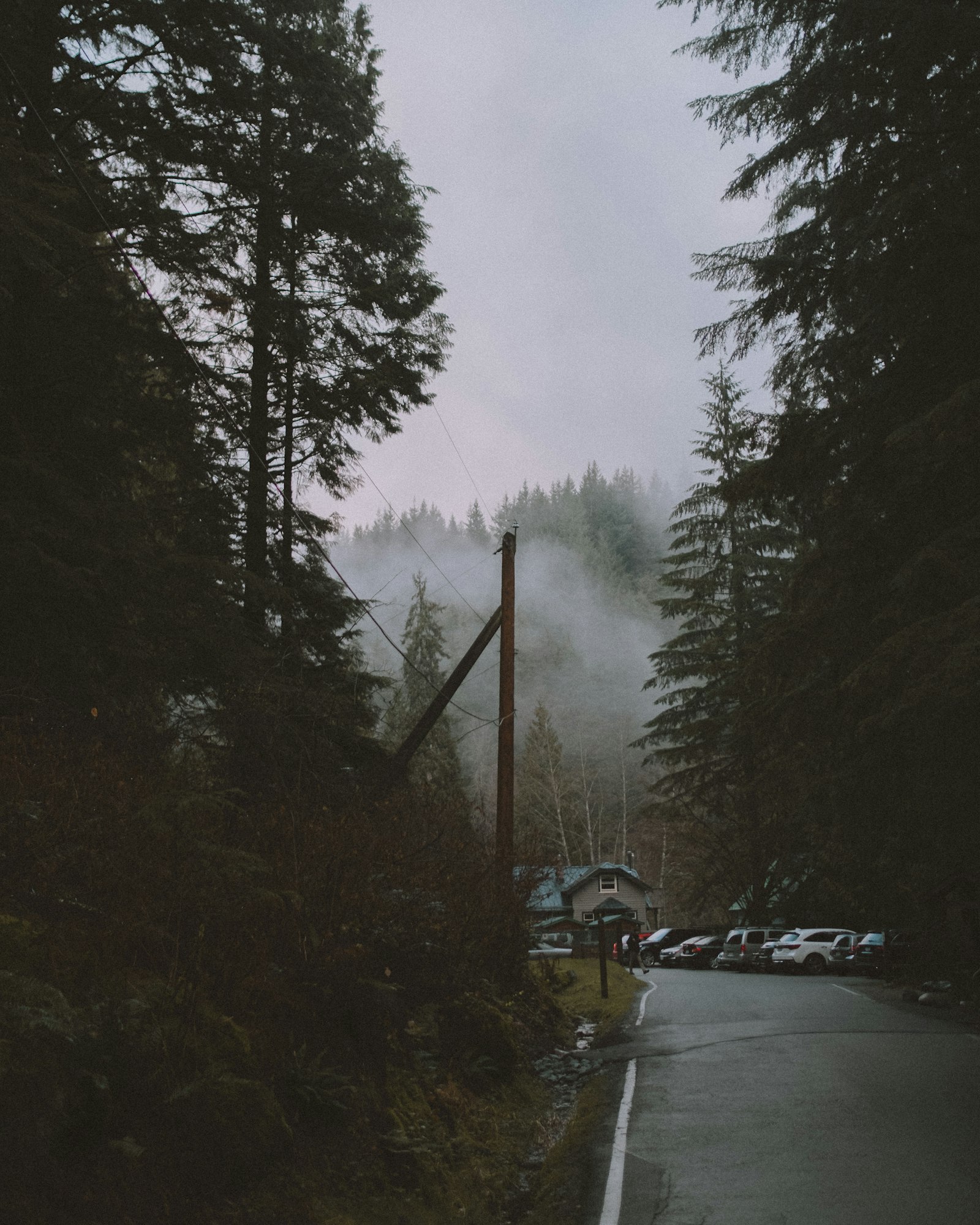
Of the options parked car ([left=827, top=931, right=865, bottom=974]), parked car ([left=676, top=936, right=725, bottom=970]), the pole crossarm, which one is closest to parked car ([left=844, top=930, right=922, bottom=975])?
parked car ([left=827, top=931, right=865, bottom=974])

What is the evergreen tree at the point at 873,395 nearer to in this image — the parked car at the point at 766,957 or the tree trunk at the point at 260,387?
the tree trunk at the point at 260,387

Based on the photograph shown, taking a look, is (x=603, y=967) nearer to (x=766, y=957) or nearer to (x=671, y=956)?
(x=766, y=957)

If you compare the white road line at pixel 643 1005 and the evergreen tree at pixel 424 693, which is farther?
the evergreen tree at pixel 424 693

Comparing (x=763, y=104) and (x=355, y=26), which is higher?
(x=355, y=26)

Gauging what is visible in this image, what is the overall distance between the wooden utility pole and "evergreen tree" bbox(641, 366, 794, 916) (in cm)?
1521

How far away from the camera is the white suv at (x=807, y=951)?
32.2 metres

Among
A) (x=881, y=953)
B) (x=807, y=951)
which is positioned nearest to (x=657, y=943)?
(x=807, y=951)

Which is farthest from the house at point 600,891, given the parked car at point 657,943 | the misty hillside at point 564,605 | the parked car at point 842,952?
the parked car at point 842,952

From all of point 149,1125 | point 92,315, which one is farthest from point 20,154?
point 149,1125

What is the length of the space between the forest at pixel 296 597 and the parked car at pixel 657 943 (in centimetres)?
2580

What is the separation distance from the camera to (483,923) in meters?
11.6

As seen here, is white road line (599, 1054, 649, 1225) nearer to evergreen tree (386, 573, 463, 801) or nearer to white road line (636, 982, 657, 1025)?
white road line (636, 982, 657, 1025)

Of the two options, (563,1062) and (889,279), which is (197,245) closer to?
(889,279)

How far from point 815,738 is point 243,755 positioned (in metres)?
7.24
